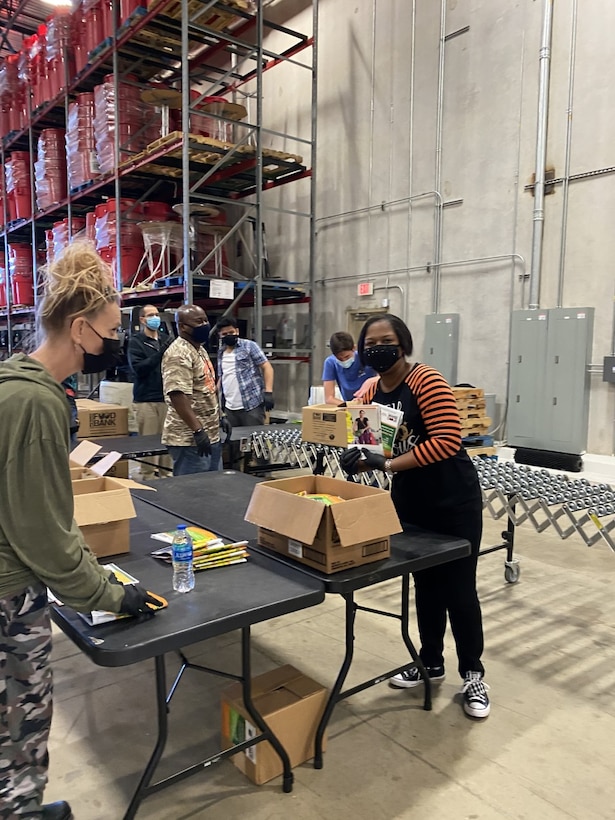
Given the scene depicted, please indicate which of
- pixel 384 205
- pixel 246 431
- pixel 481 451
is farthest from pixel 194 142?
pixel 481 451

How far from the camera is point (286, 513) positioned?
1992mm

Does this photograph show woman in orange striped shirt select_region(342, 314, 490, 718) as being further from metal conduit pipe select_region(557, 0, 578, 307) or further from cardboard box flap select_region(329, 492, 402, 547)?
metal conduit pipe select_region(557, 0, 578, 307)

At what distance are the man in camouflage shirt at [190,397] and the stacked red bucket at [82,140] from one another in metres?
5.63

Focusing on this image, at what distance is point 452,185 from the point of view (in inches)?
289

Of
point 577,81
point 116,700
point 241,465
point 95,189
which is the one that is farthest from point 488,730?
point 95,189

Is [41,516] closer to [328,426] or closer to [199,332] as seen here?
[199,332]

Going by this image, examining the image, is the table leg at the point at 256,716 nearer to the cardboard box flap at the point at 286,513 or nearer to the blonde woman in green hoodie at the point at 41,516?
the cardboard box flap at the point at 286,513

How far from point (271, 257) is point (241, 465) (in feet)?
17.8

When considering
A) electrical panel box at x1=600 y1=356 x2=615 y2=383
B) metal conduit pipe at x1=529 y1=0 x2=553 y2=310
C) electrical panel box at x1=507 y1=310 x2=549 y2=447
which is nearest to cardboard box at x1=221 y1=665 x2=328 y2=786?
electrical panel box at x1=600 y1=356 x2=615 y2=383

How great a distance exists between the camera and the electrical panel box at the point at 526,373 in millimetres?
6449

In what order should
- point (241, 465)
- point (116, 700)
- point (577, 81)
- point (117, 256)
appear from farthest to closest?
point (117, 256) < point (577, 81) < point (241, 465) < point (116, 700)

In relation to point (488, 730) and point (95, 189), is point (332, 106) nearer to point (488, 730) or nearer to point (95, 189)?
point (95, 189)

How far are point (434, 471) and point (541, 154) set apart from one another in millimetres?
5427

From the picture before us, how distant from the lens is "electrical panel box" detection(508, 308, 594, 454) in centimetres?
621
